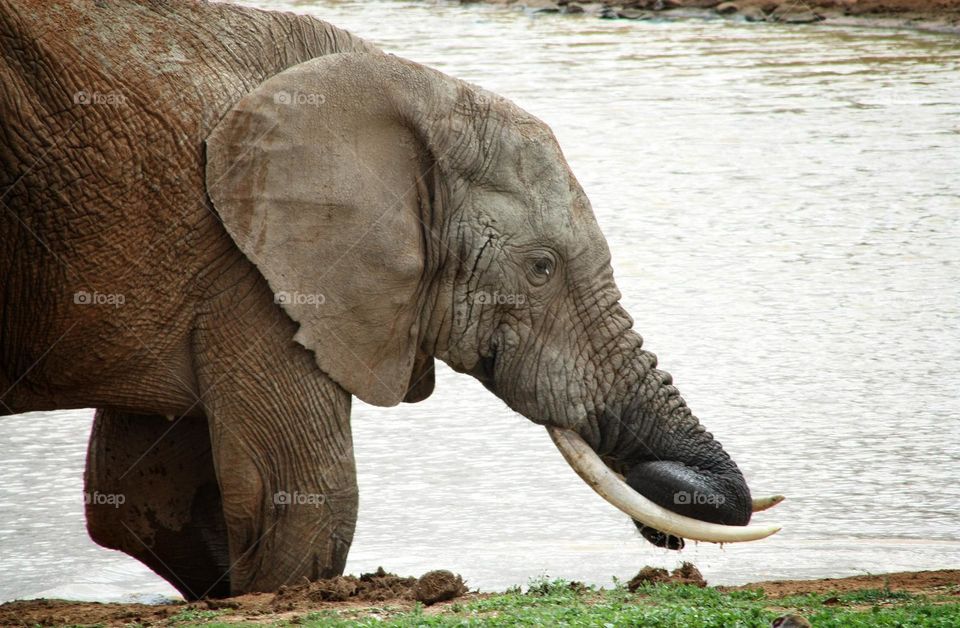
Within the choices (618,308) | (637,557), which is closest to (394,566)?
(637,557)

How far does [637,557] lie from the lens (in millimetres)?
6852

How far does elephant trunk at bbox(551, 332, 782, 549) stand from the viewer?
5.84 metres

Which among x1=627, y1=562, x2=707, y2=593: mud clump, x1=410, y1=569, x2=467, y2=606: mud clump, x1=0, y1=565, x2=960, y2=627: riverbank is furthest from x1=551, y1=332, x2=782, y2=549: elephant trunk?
x1=410, y1=569, x2=467, y2=606: mud clump

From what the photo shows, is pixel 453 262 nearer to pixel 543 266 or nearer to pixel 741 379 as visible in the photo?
pixel 543 266

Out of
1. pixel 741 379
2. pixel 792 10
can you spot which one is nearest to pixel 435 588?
pixel 741 379

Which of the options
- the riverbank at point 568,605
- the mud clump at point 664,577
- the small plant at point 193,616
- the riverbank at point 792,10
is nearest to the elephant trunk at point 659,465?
the mud clump at point 664,577

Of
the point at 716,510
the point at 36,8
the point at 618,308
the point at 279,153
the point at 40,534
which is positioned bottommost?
the point at 40,534

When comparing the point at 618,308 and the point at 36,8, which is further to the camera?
the point at 618,308

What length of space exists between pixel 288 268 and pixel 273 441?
1.88 ft

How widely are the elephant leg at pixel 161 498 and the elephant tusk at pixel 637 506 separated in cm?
132

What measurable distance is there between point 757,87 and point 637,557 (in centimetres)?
1308

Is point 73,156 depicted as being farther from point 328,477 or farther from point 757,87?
point 757,87

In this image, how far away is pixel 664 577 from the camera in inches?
234

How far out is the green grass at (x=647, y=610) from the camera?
202 inches
